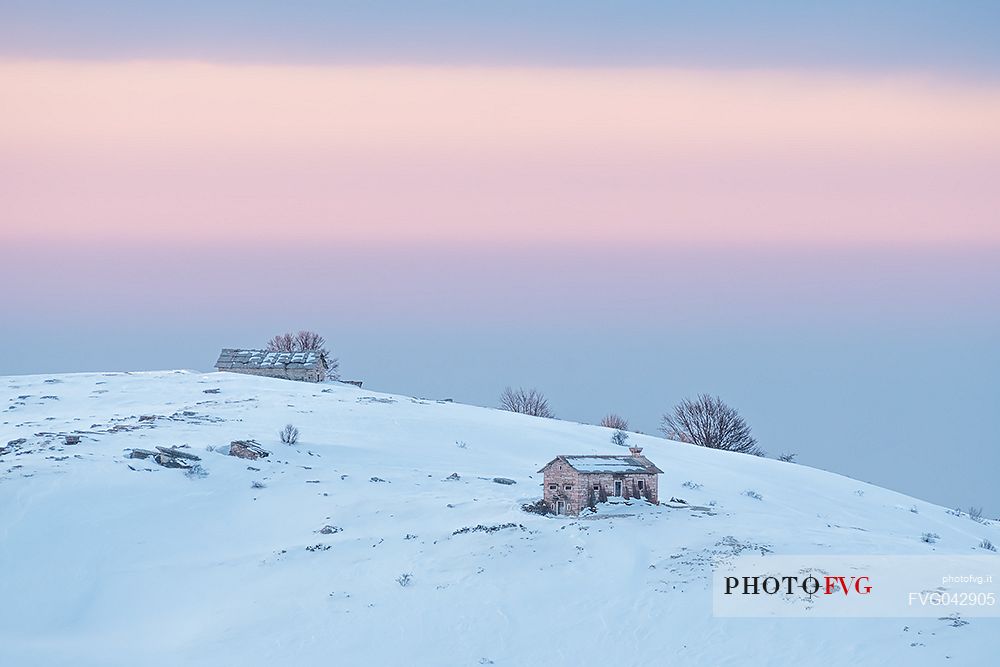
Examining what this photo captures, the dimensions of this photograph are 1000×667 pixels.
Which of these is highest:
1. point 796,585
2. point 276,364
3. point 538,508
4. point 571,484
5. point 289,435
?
point 276,364

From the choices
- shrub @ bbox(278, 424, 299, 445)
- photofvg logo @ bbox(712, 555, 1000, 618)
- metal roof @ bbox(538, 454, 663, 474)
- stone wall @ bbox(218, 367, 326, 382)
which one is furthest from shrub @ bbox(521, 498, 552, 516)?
stone wall @ bbox(218, 367, 326, 382)

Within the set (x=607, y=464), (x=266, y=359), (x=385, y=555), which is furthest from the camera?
(x=266, y=359)

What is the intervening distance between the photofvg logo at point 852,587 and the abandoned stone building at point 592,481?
19.4 ft

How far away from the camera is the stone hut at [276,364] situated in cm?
7100

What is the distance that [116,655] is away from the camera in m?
26.7

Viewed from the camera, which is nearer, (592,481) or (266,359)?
(592,481)

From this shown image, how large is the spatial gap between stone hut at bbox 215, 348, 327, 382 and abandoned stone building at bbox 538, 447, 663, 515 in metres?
38.0

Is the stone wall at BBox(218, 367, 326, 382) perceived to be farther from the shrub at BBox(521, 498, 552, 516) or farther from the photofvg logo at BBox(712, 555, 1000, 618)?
the photofvg logo at BBox(712, 555, 1000, 618)

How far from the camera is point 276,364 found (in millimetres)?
71688

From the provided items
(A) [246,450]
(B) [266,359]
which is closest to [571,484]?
(A) [246,450]

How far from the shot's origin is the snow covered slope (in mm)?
26641

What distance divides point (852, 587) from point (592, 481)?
9.12 meters

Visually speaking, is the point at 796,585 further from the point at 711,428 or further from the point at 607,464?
the point at 711,428

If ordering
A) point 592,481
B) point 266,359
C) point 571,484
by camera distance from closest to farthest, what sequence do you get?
1. point 571,484
2. point 592,481
3. point 266,359
